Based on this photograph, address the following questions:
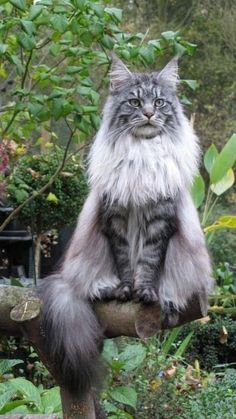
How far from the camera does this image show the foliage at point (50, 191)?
709 cm

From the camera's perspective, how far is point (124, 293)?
321 centimetres

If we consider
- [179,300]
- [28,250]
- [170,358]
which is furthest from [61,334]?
[28,250]

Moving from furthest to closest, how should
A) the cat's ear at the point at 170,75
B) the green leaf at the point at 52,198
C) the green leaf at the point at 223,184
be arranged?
1. the green leaf at the point at 223,184
2. the green leaf at the point at 52,198
3. the cat's ear at the point at 170,75

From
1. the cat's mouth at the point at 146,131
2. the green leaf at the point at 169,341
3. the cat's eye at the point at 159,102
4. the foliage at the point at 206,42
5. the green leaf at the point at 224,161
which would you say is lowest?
the green leaf at the point at 169,341

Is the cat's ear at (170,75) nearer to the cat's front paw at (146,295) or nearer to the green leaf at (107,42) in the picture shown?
the cat's front paw at (146,295)

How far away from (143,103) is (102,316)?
87cm

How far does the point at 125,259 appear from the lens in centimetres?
328

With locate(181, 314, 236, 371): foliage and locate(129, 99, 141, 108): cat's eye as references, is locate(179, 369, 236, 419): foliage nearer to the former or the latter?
locate(181, 314, 236, 371): foliage

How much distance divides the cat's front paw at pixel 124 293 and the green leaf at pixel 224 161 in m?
3.01

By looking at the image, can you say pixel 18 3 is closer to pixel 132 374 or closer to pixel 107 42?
pixel 107 42

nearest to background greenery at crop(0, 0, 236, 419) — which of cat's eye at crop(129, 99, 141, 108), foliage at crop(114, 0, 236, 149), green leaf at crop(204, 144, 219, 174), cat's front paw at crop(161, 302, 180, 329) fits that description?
green leaf at crop(204, 144, 219, 174)

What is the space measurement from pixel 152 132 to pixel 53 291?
0.75m

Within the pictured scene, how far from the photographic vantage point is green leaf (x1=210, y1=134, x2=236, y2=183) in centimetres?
610

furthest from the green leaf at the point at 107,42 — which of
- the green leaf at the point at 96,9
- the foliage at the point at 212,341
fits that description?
the foliage at the point at 212,341
